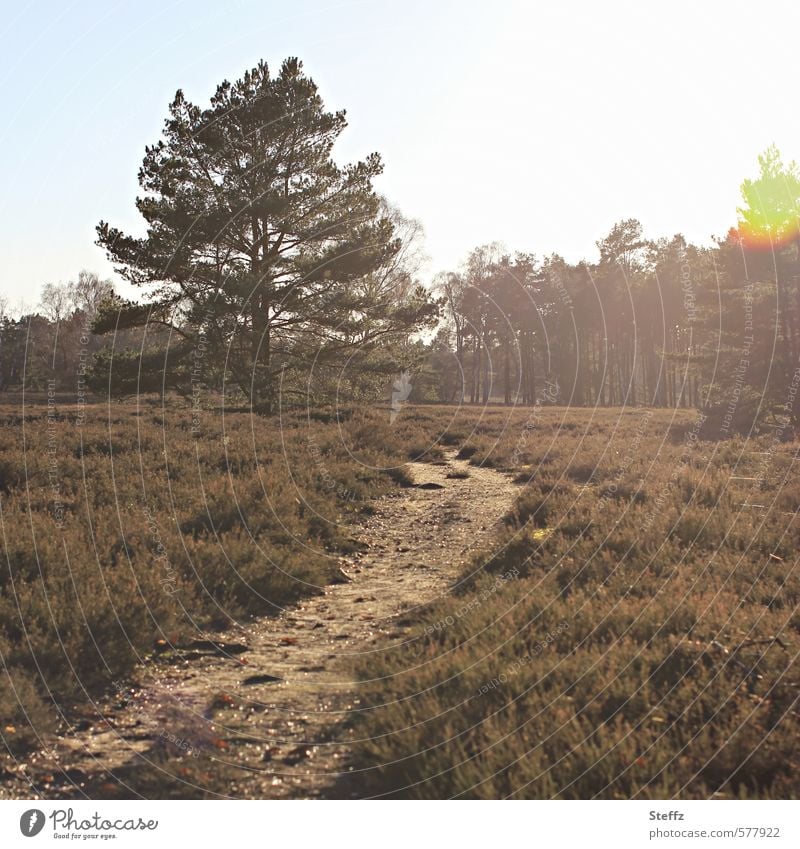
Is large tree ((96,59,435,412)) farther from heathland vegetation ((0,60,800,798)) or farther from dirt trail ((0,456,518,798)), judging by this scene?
dirt trail ((0,456,518,798))

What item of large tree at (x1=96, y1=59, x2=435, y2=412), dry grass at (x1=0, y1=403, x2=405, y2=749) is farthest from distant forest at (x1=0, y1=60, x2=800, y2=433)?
dry grass at (x1=0, y1=403, x2=405, y2=749)

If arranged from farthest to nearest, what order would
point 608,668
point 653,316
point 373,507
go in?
point 653,316 < point 373,507 < point 608,668

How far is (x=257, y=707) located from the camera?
206 inches

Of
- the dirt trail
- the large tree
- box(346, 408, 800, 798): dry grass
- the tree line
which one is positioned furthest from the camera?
the tree line

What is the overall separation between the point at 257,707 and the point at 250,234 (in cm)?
2004

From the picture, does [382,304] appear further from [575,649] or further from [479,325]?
[479,325]

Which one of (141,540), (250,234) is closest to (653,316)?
(250,234)

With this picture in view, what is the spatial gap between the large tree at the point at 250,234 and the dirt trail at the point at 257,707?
1397 cm

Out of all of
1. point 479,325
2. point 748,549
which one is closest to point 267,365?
point 748,549

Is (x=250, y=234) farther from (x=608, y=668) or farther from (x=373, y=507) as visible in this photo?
(x=608, y=668)

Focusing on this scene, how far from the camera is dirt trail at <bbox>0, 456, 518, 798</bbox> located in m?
4.23

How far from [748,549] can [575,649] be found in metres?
3.49

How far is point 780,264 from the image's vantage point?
2580 cm

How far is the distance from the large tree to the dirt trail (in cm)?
1397
